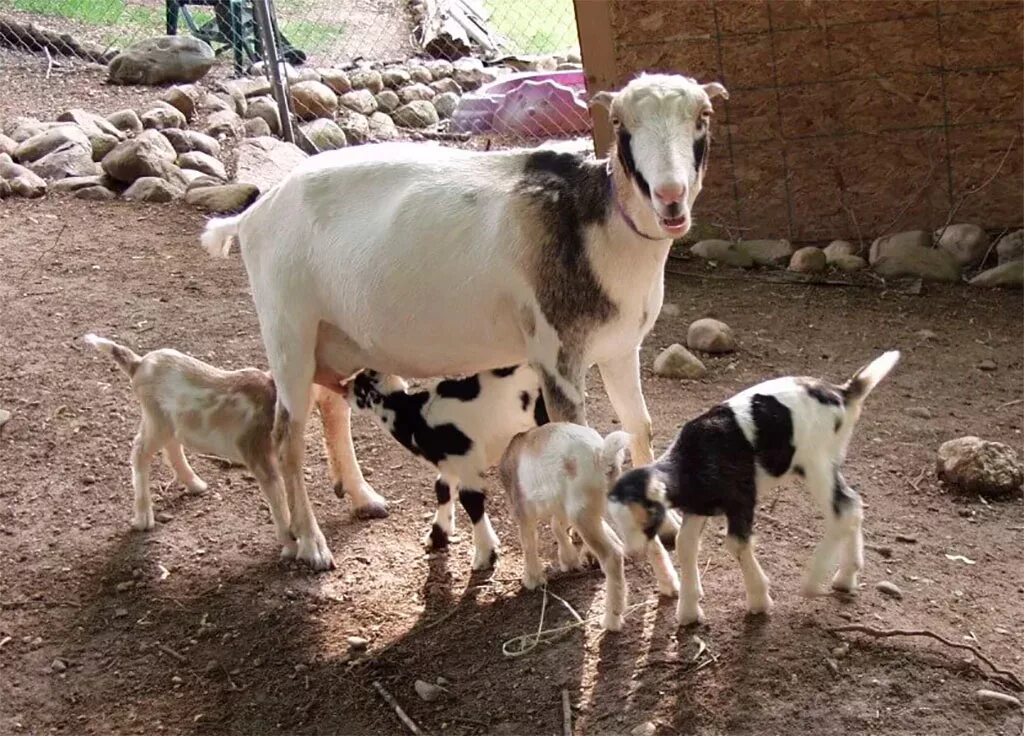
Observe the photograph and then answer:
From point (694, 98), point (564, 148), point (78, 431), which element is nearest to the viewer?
point (694, 98)

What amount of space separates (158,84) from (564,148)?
790cm

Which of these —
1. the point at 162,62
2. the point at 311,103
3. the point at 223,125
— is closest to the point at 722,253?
the point at 223,125

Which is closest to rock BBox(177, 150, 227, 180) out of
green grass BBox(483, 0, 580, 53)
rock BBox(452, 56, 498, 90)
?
rock BBox(452, 56, 498, 90)

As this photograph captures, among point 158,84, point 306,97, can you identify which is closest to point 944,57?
point 306,97

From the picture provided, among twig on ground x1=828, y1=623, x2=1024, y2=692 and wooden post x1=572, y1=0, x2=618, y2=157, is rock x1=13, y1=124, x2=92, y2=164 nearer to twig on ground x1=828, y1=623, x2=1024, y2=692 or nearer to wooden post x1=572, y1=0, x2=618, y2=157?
wooden post x1=572, y1=0, x2=618, y2=157

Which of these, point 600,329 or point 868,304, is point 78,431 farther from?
point 868,304

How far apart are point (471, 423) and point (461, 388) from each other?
5.4 inches

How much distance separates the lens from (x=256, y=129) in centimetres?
952

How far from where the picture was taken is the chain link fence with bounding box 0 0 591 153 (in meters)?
9.73

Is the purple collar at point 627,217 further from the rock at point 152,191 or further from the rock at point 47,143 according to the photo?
the rock at point 47,143

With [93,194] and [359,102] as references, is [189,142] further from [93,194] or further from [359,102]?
[359,102]

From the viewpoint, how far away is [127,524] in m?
4.54

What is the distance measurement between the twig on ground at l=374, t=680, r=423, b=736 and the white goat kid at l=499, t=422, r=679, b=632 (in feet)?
2.09

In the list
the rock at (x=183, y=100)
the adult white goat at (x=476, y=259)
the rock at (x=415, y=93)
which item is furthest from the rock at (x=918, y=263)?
the rock at (x=183, y=100)
